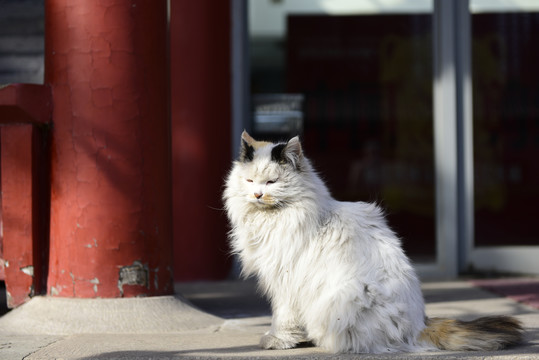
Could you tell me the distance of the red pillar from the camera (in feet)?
19.1

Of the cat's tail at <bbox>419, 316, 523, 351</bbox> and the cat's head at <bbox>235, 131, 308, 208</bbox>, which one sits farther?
the cat's head at <bbox>235, 131, 308, 208</bbox>

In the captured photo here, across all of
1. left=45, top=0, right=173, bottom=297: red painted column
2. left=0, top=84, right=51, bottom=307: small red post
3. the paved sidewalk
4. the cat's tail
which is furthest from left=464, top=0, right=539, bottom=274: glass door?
left=0, top=84, right=51, bottom=307: small red post

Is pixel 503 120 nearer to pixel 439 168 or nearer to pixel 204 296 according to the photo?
pixel 439 168

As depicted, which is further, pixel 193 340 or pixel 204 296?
pixel 204 296

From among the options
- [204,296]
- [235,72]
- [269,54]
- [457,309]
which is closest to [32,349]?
[204,296]

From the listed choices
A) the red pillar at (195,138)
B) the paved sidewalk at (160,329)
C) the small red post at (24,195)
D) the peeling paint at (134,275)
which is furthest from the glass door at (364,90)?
the peeling paint at (134,275)

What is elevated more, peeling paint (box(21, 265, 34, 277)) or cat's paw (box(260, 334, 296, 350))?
peeling paint (box(21, 265, 34, 277))

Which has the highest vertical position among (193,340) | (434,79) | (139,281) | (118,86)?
(434,79)

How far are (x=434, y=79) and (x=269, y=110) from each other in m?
1.54

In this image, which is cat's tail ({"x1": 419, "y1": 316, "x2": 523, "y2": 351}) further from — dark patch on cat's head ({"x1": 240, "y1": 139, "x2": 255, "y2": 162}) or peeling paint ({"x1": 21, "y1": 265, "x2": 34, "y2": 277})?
peeling paint ({"x1": 21, "y1": 265, "x2": 34, "y2": 277})

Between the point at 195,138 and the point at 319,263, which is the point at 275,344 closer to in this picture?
the point at 319,263

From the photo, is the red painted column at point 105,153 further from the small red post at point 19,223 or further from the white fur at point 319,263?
the white fur at point 319,263

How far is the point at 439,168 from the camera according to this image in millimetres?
6250

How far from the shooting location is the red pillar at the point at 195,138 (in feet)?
19.1
